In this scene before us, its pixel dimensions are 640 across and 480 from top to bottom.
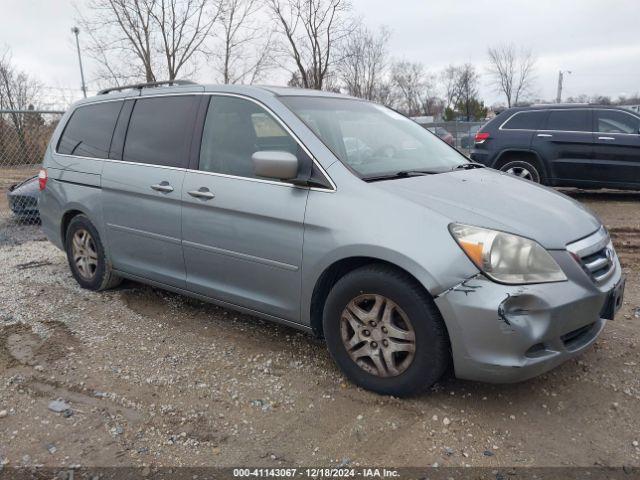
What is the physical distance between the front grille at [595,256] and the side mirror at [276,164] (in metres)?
1.56

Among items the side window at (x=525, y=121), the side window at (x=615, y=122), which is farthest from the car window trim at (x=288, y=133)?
the side window at (x=615, y=122)

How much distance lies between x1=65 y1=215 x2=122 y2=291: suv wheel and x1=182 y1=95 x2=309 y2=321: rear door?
1256 mm

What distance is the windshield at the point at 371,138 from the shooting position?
3409 millimetres

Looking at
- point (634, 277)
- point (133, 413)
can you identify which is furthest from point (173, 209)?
point (634, 277)

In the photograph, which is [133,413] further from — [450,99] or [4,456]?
[450,99]

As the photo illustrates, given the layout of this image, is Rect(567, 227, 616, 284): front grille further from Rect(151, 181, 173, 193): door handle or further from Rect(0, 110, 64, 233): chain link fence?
Rect(0, 110, 64, 233): chain link fence

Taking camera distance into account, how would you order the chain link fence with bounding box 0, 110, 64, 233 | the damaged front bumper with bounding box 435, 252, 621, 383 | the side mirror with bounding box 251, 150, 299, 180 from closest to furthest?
the damaged front bumper with bounding box 435, 252, 621, 383
the side mirror with bounding box 251, 150, 299, 180
the chain link fence with bounding box 0, 110, 64, 233

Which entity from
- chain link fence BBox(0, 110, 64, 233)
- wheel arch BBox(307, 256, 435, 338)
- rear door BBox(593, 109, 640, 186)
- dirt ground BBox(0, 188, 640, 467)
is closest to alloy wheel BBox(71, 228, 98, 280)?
dirt ground BBox(0, 188, 640, 467)

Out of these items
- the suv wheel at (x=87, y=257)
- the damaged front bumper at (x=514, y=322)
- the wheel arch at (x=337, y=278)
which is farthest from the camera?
the suv wheel at (x=87, y=257)

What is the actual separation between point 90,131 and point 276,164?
98.6 inches

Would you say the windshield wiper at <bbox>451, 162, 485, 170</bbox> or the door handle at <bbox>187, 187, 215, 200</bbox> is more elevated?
the windshield wiper at <bbox>451, 162, 485, 170</bbox>

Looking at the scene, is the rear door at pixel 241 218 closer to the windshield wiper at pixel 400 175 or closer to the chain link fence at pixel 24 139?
the windshield wiper at pixel 400 175

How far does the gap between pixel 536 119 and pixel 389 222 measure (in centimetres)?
756

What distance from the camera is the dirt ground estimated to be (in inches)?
103
